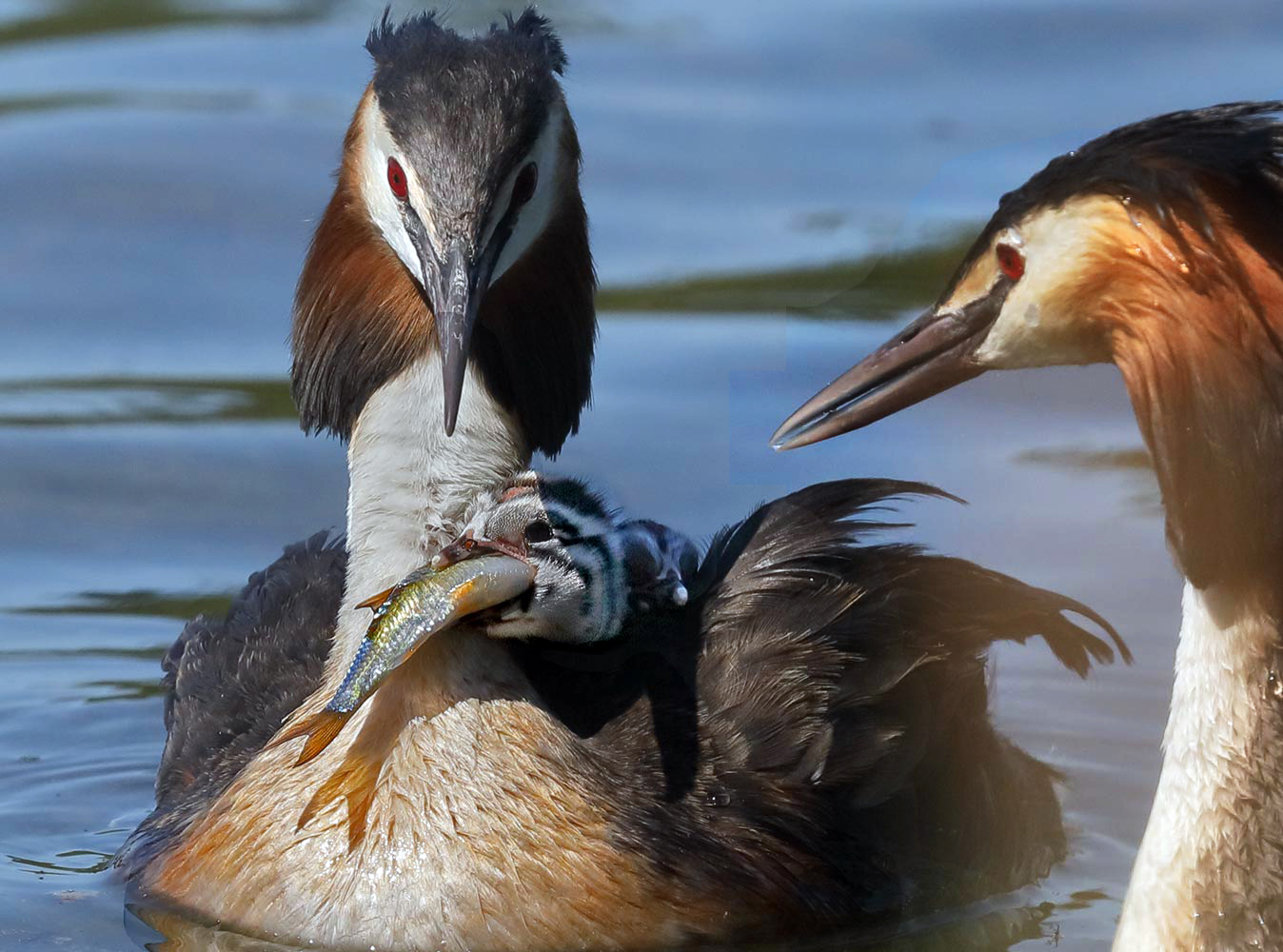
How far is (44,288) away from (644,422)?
9.34ft

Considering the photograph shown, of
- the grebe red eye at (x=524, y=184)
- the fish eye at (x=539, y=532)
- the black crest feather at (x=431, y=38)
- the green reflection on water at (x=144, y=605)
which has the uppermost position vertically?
the black crest feather at (x=431, y=38)

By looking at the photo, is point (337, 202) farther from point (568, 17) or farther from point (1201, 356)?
point (568, 17)

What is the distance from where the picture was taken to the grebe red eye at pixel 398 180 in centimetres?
594

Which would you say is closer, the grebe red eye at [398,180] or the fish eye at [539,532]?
the fish eye at [539,532]

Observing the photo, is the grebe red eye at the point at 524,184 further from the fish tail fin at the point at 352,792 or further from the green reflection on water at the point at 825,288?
the green reflection on water at the point at 825,288

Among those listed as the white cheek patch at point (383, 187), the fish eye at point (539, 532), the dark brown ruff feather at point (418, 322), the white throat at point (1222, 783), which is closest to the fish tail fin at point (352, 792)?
the fish eye at point (539, 532)

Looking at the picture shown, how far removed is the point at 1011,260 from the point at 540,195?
5.39ft

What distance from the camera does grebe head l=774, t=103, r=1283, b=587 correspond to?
4547 millimetres

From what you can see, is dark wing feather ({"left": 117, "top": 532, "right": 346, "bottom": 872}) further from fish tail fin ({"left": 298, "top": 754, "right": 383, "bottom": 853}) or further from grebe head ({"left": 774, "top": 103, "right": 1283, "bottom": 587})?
grebe head ({"left": 774, "top": 103, "right": 1283, "bottom": 587})

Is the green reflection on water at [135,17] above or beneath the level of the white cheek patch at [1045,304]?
above

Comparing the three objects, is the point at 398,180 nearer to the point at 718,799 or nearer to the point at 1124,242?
the point at 718,799

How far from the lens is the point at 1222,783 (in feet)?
15.5

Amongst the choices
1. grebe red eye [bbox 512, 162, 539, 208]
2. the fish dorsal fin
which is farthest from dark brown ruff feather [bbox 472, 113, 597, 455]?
the fish dorsal fin

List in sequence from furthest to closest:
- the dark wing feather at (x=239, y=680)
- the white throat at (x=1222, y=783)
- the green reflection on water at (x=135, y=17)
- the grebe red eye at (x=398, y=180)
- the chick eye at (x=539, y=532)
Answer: the green reflection on water at (x=135, y=17), the dark wing feather at (x=239, y=680), the grebe red eye at (x=398, y=180), the chick eye at (x=539, y=532), the white throat at (x=1222, y=783)
